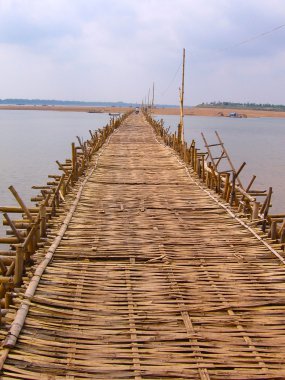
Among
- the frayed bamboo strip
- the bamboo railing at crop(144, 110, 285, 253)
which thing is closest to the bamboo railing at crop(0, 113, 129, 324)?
the frayed bamboo strip

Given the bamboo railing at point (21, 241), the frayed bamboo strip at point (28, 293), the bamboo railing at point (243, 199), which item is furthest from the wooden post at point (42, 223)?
the bamboo railing at point (243, 199)

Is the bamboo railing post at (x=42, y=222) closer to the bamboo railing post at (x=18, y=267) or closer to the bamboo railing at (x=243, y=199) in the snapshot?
the bamboo railing post at (x=18, y=267)

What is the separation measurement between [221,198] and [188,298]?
3.74 metres

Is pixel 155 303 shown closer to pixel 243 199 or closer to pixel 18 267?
pixel 18 267

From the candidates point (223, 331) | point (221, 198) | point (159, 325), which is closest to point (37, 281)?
point (159, 325)

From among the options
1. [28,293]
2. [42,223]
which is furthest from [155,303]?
[42,223]

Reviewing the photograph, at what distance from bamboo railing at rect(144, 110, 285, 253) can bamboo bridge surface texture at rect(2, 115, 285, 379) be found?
27 centimetres

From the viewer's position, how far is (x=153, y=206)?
6.60m

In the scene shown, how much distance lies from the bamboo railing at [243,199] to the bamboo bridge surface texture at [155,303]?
0.89 feet

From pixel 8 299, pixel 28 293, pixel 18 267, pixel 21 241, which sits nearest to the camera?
pixel 8 299

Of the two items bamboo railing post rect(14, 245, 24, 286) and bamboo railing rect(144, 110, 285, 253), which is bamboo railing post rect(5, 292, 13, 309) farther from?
bamboo railing rect(144, 110, 285, 253)

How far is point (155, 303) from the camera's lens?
363 cm

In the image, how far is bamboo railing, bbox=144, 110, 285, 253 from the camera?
5500mm

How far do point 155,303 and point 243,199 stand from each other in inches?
167
